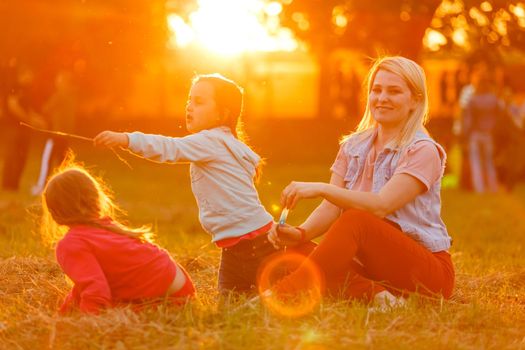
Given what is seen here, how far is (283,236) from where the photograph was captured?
513cm

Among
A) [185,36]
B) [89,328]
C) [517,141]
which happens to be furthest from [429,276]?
[185,36]

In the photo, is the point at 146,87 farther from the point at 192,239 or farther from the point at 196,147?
the point at 196,147

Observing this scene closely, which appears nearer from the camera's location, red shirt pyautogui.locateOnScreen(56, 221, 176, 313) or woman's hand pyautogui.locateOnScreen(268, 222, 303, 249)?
red shirt pyautogui.locateOnScreen(56, 221, 176, 313)

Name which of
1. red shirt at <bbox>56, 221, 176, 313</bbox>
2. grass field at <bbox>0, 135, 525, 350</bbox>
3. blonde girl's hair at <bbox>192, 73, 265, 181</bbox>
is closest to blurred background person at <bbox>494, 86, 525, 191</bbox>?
grass field at <bbox>0, 135, 525, 350</bbox>

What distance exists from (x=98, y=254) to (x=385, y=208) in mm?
1462

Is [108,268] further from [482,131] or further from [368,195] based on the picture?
[482,131]

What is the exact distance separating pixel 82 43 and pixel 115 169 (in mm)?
2885

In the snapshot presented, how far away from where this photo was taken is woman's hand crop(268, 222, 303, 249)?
5.07 metres

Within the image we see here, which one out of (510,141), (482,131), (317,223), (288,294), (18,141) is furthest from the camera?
(510,141)

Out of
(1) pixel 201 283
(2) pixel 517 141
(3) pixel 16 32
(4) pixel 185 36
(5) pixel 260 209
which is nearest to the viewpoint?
(5) pixel 260 209

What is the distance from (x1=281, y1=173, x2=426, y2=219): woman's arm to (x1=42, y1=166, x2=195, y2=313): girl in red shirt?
2.34 feet

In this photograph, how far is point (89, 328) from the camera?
4238 millimetres

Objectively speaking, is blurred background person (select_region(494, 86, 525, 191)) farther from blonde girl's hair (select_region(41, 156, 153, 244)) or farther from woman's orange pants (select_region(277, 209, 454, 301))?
blonde girl's hair (select_region(41, 156, 153, 244))

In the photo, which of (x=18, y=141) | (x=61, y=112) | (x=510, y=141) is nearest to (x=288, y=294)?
(x=61, y=112)
